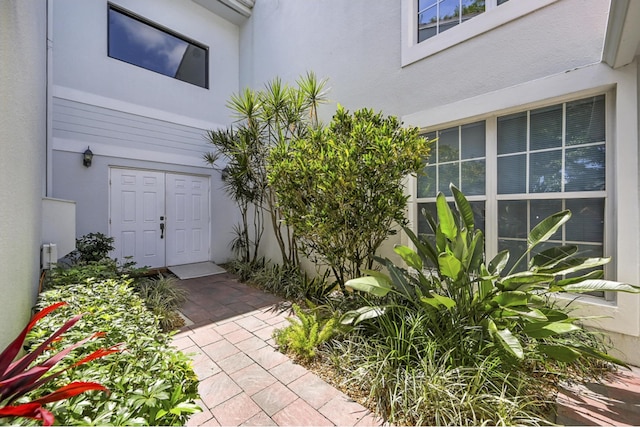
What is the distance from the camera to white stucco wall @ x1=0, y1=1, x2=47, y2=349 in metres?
1.78

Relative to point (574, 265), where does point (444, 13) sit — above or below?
above

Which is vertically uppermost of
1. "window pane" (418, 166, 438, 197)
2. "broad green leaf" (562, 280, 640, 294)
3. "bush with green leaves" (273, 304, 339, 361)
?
"window pane" (418, 166, 438, 197)

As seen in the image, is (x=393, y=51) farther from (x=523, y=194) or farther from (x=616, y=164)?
(x=616, y=164)

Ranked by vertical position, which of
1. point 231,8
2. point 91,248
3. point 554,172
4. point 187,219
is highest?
point 231,8

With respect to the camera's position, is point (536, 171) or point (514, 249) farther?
point (514, 249)

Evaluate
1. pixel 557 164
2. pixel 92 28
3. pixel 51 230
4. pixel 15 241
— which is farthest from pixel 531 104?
pixel 92 28

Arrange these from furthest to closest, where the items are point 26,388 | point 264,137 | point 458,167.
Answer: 1. point 264,137
2. point 458,167
3. point 26,388

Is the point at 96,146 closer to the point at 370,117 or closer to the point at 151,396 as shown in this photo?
the point at 370,117

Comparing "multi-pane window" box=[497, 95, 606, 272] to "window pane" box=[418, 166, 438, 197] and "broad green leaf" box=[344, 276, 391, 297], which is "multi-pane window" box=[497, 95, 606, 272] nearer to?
"window pane" box=[418, 166, 438, 197]

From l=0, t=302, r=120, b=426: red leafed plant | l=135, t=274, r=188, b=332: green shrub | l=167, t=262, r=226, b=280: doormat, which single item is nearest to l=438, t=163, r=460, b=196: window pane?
l=0, t=302, r=120, b=426: red leafed plant

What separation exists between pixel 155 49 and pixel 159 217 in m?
4.02

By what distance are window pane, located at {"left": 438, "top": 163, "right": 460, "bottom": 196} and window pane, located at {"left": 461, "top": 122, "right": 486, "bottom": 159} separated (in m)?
0.19

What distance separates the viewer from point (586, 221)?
2908 millimetres

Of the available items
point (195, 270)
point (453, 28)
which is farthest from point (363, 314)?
point (195, 270)
